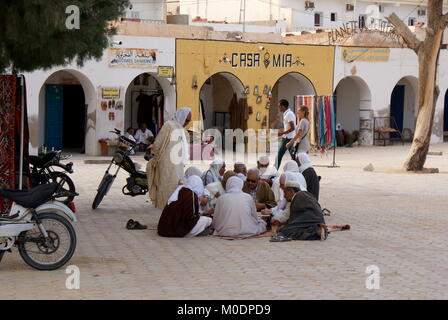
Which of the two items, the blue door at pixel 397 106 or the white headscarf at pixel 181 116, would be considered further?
the blue door at pixel 397 106

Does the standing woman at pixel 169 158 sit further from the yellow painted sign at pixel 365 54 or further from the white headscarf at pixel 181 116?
the yellow painted sign at pixel 365 54

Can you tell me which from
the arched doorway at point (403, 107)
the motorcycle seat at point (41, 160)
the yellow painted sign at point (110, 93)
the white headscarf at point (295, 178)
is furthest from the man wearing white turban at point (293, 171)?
the arched doorway at point (403, 107)

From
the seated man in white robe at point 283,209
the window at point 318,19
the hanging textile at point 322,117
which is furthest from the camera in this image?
the window at point 318,19

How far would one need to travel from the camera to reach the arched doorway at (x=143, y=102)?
92.1 feet

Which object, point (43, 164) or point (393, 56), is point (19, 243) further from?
point (393, 56)

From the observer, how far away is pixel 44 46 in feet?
34.3

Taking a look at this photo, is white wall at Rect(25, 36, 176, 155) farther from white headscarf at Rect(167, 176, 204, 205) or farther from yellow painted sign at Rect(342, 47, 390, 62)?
white headscarf at Rect(167, 176, 204, 205)

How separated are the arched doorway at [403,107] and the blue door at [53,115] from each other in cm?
1441

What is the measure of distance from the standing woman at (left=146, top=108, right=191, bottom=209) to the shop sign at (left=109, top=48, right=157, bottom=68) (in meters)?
13.1

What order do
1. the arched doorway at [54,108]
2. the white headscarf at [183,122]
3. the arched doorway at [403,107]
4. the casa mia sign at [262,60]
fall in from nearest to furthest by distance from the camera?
the white headscarf at [183,122]
the arched doorway at [54,108]
the casa mia sign at [262,60]
the arched doorway at [403,107]

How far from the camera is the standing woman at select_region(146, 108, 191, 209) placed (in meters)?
12.1

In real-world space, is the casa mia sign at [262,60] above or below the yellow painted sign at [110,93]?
above

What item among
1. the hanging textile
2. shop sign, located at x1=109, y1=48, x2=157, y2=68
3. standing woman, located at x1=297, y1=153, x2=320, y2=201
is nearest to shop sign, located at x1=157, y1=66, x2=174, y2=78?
shop sign, located at x1=109, y1=48, x2=157, y2=68
